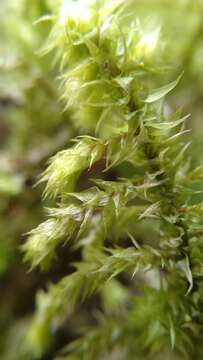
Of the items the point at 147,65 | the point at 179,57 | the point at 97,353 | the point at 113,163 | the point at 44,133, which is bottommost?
the point at 97,353

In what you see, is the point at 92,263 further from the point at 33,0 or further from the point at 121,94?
the point at 33,0

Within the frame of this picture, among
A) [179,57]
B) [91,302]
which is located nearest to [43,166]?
[91,302]

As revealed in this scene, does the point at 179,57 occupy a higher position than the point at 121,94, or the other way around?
the point at 179,57

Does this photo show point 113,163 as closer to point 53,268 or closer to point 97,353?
point 97,353

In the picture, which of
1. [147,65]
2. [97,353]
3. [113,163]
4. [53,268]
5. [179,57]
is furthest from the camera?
[179,57]

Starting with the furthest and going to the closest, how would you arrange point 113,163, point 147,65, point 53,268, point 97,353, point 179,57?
point 179,57
point 53,268
point 97,353
point 147,65
point 113,163

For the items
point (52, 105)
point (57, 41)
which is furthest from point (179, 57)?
point (57, 41)

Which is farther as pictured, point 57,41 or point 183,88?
point 183,88
